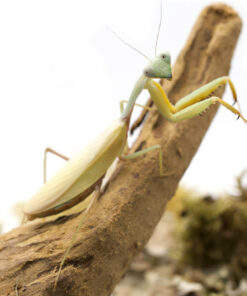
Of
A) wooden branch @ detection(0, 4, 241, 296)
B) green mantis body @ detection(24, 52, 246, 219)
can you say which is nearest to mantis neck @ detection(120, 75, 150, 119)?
green mantis body @ detection(24, 52, 246, 219)

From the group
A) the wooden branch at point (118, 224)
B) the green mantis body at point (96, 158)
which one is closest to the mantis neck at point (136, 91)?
the green mantis body at point (96, 158)

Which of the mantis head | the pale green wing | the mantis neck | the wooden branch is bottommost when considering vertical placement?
the wooden branch

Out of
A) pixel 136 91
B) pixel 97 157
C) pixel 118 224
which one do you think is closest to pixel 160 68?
pixel 136 91

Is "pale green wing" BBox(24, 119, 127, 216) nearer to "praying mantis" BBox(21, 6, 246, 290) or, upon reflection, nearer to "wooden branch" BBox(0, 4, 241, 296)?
"praying mantis" BBox(21, 6, 246, 290)

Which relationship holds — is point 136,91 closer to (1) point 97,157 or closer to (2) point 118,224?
(1) point 97,157

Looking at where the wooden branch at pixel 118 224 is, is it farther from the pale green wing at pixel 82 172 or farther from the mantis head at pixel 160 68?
the mantis head at pixel 160 68

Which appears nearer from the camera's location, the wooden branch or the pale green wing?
the wooden branch
